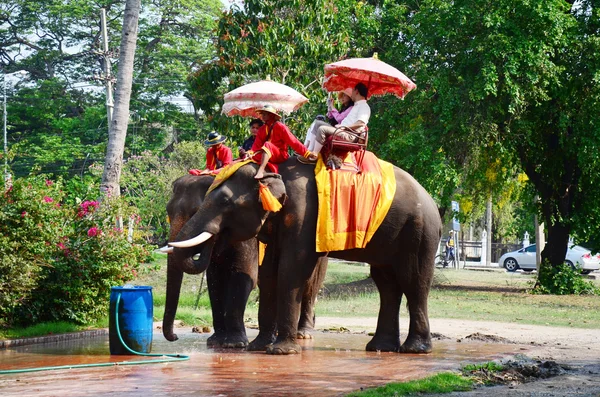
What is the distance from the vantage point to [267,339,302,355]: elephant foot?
424 inches

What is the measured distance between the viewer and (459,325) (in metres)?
16.1

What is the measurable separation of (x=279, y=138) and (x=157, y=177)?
29.2m

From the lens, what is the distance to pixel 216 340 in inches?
465

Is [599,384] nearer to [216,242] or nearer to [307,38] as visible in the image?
[216,242]

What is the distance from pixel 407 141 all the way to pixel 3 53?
38.8 meters

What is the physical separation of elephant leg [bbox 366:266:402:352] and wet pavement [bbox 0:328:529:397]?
35 cm

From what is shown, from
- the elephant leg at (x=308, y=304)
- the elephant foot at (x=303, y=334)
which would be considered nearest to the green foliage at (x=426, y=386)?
the elephant foot at (x=303, y=334)

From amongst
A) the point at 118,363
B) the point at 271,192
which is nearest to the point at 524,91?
the point at 271,192

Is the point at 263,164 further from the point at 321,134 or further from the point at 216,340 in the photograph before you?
the point at 216,340

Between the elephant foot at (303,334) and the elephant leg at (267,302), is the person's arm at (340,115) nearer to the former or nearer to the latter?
the elephant leg at (267,302)

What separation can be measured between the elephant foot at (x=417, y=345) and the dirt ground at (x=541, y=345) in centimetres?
→ 124

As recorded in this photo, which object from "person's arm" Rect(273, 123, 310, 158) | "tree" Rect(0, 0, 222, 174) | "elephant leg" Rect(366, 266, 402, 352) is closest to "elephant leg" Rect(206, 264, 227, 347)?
"elephant leg" Rect(366, 266, 402, 352)

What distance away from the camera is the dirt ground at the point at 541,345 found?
8.64m

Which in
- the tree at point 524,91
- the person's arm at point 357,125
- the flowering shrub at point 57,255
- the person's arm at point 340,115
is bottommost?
the flowering shrub at point 57,255
